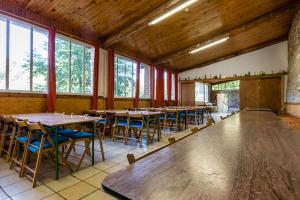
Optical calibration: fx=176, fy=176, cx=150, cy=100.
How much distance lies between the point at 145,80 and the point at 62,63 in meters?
4.20

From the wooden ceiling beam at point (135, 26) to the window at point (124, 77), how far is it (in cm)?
108

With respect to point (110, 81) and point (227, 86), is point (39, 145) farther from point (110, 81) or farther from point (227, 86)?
point (227, 86)

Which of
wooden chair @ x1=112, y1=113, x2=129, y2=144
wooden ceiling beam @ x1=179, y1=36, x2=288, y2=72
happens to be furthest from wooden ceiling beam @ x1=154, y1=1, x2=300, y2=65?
wooden chair @ x1=112, y1=113, x2=129, y2=144

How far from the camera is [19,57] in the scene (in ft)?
13.3

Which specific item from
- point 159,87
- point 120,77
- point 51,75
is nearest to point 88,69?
point 51,75

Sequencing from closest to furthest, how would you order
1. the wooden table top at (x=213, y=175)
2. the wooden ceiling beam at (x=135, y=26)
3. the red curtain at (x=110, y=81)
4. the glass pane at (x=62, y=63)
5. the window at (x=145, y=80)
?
the wooden table top at (x=213, y=175) → the wooden ceiling beam at (x=135, y=26) → the glass pane at (x=62, y=63) → the red curtain at (x=110, y=81) → the window at (x=145, y=80)

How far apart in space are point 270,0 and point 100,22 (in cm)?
512

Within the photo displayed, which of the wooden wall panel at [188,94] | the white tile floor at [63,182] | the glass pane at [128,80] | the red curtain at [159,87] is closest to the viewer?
the white tile floor at [63,182]

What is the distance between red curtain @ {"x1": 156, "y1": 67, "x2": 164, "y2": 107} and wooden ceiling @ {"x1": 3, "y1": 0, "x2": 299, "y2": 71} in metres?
0.66

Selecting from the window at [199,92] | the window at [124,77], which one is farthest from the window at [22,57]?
the window at [199,92]

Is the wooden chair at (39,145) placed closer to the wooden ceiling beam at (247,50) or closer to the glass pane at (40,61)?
the glass pane at (40,61)

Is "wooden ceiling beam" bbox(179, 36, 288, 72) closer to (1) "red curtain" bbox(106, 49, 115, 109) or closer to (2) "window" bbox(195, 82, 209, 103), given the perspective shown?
(2) "window" bbox(195, 82, 209, 103)

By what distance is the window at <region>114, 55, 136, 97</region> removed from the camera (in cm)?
691

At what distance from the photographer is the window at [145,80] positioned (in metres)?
8.39
